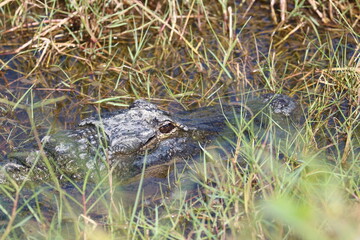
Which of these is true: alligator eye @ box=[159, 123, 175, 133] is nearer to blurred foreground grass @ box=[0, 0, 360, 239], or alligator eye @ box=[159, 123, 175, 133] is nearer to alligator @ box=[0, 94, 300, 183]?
alligator @ box=[0, 94, 300, 183]

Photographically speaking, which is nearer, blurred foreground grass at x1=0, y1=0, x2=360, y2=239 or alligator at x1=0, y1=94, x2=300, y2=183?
alligator at x1=0, y1=94, x2=300, y2=183

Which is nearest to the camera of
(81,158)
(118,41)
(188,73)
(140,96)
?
(81,158)

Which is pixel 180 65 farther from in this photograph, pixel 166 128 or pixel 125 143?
pixel 125 143

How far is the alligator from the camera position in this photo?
3.35 meters

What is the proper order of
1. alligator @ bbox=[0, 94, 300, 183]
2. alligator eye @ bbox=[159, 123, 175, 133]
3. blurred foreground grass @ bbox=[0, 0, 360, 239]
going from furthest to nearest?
blurred foreground grass @ bbox=[0, 0, 360, 239] < alligator eye @ bbox=[159, 123, 175, 133] < alligator @ bbox=[0, 94, 300, 183]

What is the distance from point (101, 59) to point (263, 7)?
6.19 feet

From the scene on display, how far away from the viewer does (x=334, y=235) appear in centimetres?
254

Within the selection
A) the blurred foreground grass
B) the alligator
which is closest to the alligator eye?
the alligator

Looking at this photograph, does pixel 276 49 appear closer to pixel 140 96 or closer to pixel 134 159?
pixel 140 96

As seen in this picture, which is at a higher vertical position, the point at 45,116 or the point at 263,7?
the point at 263,7

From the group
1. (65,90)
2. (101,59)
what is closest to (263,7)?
(101,59)

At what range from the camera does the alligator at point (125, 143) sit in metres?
3.35

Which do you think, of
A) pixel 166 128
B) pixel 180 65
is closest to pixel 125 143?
pixel 166 128

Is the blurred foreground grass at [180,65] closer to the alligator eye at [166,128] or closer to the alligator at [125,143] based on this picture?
the alligator at [125,143]
